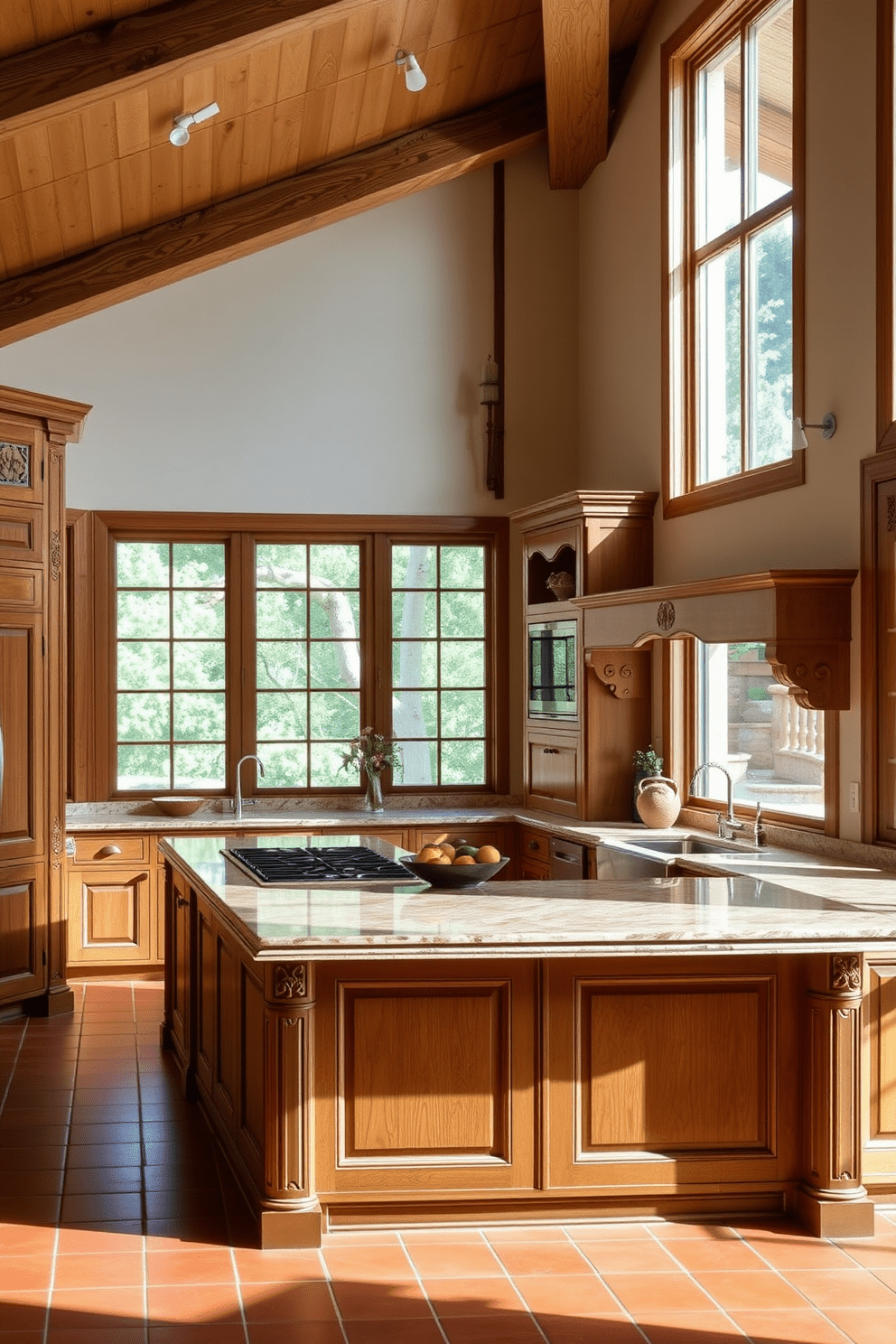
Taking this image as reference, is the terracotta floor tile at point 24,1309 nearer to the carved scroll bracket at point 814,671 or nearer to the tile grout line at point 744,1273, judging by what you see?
the tile grout line at point 744,1273

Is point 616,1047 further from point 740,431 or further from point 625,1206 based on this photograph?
point 740,431

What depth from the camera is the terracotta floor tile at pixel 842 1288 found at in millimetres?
3324

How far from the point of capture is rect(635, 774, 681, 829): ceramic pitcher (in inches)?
249

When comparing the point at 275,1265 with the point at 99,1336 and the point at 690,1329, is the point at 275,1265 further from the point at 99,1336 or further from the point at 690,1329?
the point at 690,1329

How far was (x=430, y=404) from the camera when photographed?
783cm

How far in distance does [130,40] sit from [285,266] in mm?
2820

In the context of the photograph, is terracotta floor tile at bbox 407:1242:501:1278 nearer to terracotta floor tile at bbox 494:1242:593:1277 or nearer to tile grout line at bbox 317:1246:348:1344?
terracotta floor tile at bbox 494:1242:593:1277

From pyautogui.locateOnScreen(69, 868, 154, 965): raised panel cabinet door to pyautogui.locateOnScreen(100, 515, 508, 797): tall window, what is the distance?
2.13ft

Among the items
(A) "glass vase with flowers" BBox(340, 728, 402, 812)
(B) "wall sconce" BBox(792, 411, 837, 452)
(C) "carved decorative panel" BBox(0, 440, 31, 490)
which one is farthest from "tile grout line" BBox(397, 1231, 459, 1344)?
(A) "glass vase with flowers" BBox(340, 728, 402, 812)

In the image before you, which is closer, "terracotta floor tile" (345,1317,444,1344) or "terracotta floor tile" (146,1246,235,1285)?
"terracotta floor tile" (345,1317,444,1344)

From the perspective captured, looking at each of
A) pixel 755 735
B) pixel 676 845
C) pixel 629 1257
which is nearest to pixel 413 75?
pixel 755 735

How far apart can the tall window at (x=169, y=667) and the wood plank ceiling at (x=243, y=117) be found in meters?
1.39

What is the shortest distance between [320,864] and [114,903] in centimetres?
260

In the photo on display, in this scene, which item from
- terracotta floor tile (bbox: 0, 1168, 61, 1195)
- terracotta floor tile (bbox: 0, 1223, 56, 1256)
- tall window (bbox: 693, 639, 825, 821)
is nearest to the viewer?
terracotta floor tile (bbox: 0, 1223, 56, 1256)
